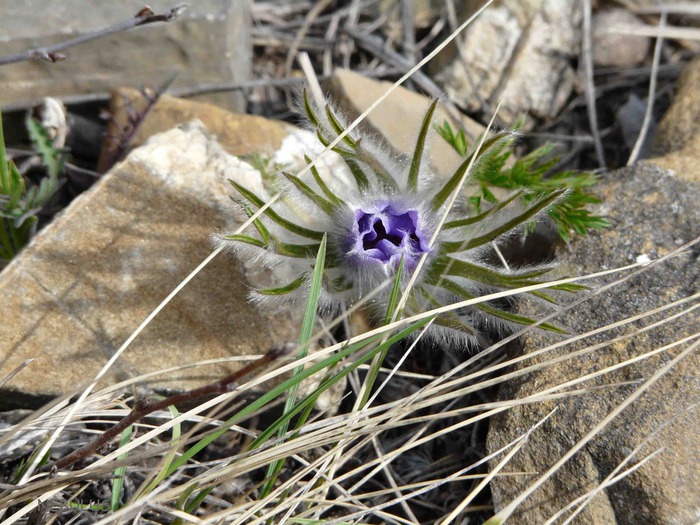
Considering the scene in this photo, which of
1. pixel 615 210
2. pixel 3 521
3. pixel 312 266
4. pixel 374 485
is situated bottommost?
pixel 374 485

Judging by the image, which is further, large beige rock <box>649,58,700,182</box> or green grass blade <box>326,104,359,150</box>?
large beige rock <box>649,58,700,182</box>

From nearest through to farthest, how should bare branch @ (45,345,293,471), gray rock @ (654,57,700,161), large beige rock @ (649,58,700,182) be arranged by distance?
bare branch @ (45,345,293,471), large beige rock @ (649,58,700,182), gray rock @ (654,57,700,161)

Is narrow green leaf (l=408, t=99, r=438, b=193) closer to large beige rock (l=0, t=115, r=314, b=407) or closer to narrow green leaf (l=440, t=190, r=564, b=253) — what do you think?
narrow green leaf (l=440, t=190, r=564, b=253)

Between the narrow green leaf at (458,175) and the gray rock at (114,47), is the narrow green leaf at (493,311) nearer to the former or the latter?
the narrow green leaf at (458,175)

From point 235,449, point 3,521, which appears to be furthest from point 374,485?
point 3,521

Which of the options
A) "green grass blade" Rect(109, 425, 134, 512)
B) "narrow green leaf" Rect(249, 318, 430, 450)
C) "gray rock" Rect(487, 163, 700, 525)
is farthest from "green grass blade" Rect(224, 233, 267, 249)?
"gray rock" Rect(487, 163, 700, 525)

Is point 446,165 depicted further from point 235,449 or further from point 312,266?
point 235,449

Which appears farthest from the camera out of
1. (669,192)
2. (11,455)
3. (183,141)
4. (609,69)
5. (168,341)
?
(609,69)

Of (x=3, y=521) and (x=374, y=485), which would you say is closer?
(x=3, y=521)
